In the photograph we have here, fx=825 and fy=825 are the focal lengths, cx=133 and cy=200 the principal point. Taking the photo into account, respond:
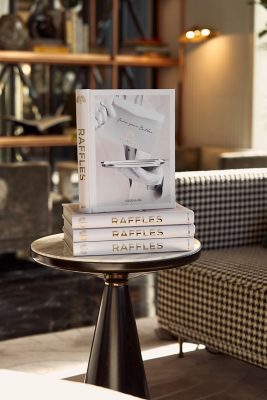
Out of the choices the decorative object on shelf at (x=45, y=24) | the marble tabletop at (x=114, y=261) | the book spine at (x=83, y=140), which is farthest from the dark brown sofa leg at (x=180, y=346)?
the decorative object on shelf at (x=45, y=24)

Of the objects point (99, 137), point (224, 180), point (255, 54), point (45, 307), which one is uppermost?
point (255, 54)

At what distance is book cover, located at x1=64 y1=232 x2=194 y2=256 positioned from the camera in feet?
7.31

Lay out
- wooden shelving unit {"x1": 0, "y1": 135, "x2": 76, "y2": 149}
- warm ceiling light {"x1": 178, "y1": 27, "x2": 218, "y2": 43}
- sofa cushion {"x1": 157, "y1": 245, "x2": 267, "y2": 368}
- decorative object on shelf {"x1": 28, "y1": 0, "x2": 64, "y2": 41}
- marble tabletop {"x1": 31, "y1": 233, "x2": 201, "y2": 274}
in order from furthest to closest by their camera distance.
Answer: decorative object on shelf {"x1": 28, "y1": 0, "x2": 64, "y2": 41}, warm ceiling light {"x1": 178, "y1": 27, "x2": 218, "y2": 43}, wooden shelving unit {"x1": 0, "y1": 135, "x2": 76, "y2": 149}, sofa cushion {"x1": 157, "y1": 245, "x2": 267, "y2": 368}, marble tabletop {"x1": 31, "y1": 233, "x2": 201, "y2": 274}

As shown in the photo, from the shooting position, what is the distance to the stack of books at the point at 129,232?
223 cm

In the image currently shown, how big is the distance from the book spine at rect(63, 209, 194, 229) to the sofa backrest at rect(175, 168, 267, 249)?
92cm

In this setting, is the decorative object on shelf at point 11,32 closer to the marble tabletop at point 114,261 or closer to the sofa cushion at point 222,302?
the sofa cushion at point 222,302

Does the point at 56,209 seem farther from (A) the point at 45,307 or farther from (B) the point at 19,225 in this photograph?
(A) the point at 45,307

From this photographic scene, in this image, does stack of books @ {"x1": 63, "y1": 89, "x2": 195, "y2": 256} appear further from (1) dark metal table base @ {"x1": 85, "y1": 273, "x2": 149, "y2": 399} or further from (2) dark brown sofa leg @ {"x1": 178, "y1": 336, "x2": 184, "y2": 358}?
(2) dark brown sofa leg @ {"x1": 178, "y1": 336, "x2": 184, "y2": 358}

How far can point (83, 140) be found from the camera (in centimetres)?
227

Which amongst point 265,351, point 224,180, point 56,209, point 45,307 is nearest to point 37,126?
point 56,209

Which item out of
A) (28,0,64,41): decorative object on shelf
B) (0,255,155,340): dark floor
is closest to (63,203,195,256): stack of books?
(0,255,155,340): dark floor

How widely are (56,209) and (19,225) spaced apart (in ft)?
1.14

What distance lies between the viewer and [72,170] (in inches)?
226

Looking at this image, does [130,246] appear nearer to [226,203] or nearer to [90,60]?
[226,203]
